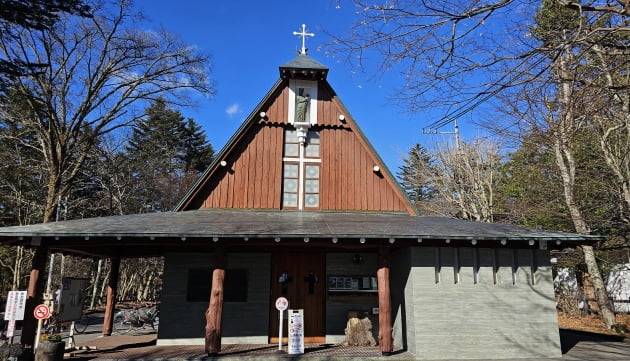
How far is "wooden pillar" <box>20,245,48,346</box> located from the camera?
340 inches

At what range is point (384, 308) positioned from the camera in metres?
9.07

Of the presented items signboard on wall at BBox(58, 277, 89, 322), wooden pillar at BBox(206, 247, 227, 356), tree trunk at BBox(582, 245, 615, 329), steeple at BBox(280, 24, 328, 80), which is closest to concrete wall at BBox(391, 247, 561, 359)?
wooden pillar at BBox(206, 247, 227, 356)

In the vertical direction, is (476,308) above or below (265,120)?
below

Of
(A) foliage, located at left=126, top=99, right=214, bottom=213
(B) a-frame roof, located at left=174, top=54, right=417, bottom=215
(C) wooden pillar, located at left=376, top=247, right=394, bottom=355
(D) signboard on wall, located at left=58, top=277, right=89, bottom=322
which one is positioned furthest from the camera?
(A) foliage, located at left=126, top=99, right=214, bottom=213

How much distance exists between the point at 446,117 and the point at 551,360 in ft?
22.8

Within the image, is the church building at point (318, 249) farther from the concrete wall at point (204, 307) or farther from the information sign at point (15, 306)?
the information sign at point (15, 306)

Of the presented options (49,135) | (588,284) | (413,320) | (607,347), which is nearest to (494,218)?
(588,284)

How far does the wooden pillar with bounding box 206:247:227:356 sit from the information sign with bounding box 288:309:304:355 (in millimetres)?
1659

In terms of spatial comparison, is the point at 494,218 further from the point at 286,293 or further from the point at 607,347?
the point at 286,293

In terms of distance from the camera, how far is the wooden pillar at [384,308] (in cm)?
880

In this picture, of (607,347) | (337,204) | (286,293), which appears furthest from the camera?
(337,204)

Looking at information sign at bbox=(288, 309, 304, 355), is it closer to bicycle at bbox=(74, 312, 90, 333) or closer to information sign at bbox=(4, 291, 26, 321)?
information sign at bbox=(4, 291, 26, 321)

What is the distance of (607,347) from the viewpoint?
33.6 feet

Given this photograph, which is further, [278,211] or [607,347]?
[278,211]
